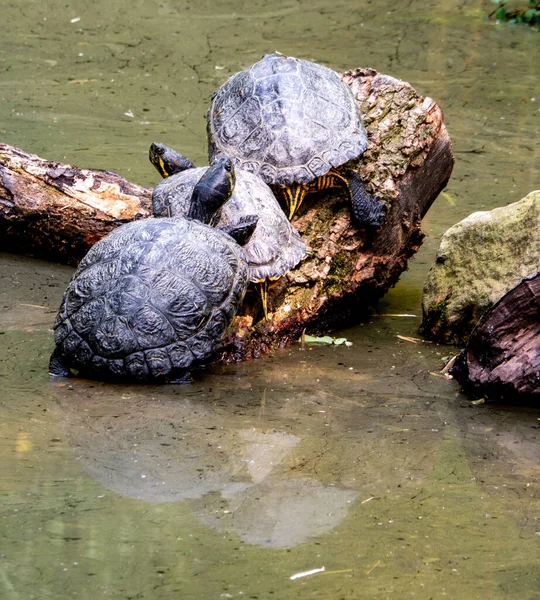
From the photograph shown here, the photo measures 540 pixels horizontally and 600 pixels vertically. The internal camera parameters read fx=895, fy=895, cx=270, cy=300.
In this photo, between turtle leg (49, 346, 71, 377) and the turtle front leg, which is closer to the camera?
turtle leg (49, 346, 71, 377)

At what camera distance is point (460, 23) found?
37.0ft

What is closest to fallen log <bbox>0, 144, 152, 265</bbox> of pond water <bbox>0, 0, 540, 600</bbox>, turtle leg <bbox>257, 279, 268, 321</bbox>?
pond water <bbox>0, 0, 540, 600</bbox>

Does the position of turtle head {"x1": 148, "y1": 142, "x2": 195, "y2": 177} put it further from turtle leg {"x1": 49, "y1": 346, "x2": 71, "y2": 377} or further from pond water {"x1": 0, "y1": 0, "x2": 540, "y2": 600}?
turtle leg {"x1": 49, "y1": 346, "x2": 71, "y2": 377}

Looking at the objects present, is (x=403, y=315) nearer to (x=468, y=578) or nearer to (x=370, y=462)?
(x=370, y=462)

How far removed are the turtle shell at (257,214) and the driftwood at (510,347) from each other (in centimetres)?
114

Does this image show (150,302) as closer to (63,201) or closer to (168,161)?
(168,161)

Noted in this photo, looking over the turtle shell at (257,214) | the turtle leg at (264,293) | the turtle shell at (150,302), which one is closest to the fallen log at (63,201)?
the turtle shell at (257,214)

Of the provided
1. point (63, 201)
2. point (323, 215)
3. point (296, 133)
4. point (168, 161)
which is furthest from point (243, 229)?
point (63, 201)

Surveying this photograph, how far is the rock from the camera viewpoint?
Result: 16.0 ft

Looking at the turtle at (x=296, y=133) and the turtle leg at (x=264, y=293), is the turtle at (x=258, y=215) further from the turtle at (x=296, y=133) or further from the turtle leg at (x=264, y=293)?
the turtle at (x=296, y=133)

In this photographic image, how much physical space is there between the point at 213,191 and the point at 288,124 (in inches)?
39.6

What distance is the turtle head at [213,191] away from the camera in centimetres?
459

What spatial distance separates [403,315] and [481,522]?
9.27 feet

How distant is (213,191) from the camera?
4.59m
